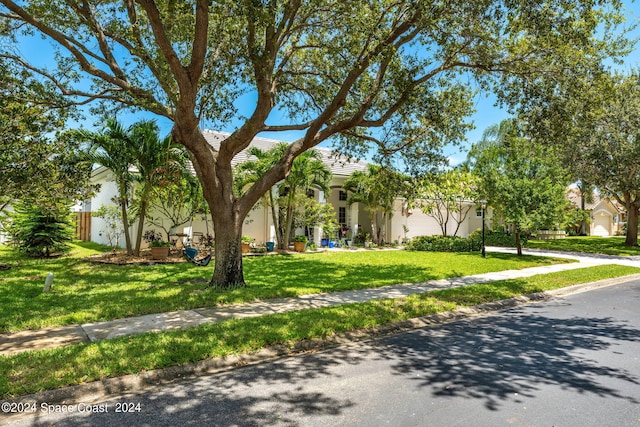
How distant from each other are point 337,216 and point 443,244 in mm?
7108

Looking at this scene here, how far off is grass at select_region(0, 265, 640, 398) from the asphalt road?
45 centimetres

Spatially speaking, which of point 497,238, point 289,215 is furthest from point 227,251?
point 497,238

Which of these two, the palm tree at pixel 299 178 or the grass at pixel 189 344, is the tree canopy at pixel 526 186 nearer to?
the palm tree at pixel 299 178

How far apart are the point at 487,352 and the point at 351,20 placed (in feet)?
24.3

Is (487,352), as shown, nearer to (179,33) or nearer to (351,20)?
(351,20)

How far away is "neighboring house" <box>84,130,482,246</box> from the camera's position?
19766mm

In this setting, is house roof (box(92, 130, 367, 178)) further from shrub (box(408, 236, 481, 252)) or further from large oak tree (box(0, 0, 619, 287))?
large oak tree (box(0, 0, 619, 287))

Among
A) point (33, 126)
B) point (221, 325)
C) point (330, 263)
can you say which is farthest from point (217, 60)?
point (330, 263)

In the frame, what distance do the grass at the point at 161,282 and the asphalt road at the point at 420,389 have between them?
333cm

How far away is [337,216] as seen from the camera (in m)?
25.6

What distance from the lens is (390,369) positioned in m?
4.94

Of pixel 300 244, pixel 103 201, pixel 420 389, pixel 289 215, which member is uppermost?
pixel 103 201

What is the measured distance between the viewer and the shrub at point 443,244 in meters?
22.1

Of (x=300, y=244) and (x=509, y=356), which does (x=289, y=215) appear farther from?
(x=509, y=356)
